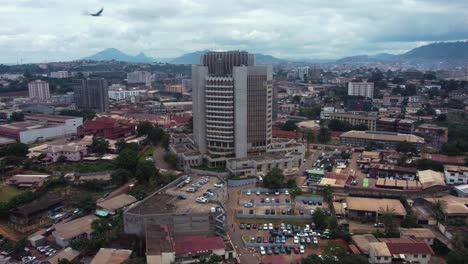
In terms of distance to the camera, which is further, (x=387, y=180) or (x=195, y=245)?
(x=387, y=180)

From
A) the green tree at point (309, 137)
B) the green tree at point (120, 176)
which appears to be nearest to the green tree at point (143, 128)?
the green tree at point (120, 176)

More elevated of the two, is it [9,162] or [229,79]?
[229,79]

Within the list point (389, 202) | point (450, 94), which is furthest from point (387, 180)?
point (450, 94)

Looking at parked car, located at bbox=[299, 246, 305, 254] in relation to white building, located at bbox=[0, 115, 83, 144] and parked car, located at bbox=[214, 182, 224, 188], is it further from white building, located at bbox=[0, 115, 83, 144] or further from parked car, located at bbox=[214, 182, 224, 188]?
white building, located at bbox=[0, 115, 83, 144]

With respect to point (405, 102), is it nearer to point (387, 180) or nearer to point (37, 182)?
point (387, 180)

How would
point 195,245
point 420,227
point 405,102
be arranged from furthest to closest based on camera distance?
point 405,102 < point 420,227 < point 195,245

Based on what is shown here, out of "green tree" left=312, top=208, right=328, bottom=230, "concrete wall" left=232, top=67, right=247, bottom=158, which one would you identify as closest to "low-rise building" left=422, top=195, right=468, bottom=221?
"green tree" left=312, top=208, right=328, bottom=230

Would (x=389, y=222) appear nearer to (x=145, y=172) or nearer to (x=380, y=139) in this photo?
(x=145, y=172)
